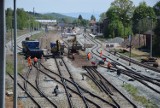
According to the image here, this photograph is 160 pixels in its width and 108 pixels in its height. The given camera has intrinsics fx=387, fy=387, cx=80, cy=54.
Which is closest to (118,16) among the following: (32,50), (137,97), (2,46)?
(32,50)

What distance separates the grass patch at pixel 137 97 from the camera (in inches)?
939

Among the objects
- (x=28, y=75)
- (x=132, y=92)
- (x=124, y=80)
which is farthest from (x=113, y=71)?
(x=132, y=92)

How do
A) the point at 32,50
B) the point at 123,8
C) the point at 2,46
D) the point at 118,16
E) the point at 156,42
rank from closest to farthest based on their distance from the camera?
the point at 2,46
the point at 32,50
the point at 156,42
the point at 118,16
the point at 123,8

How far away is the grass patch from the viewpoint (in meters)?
23.9

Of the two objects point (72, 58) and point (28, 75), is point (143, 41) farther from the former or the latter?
point (28, 75)

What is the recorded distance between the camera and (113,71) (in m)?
40.5

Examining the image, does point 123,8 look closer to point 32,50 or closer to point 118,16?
point 118,16

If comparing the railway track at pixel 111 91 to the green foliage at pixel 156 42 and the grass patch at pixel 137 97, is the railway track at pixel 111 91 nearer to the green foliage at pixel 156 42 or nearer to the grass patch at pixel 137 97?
the grass patch at pixel 137 97

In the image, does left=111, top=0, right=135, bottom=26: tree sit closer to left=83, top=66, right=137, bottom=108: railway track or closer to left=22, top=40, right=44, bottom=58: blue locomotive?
left=22, top=40, right=44, bottom=58: blue locomotive

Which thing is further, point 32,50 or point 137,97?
point 32,50

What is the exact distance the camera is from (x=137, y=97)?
1037 inches

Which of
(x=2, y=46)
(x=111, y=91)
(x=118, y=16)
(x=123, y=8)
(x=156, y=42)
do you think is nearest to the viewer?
(x=2, y=46)

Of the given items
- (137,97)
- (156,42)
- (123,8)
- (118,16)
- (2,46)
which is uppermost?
(123,8)

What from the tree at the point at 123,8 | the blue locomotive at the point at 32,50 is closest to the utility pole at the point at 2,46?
the blue locomotive at the point at 32,50
